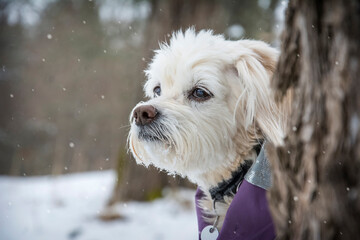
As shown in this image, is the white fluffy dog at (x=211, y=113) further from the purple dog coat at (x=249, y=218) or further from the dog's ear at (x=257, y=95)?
the purple dog coat at (x=249, y=218)

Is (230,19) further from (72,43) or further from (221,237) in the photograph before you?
(72,43)

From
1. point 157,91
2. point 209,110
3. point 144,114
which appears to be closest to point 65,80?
point 157,91

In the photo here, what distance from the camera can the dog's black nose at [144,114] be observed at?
6.97 ft

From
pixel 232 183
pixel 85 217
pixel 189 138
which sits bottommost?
pixel 232 183

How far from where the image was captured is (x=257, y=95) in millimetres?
2121

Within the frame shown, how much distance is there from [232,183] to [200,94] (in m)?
0.69

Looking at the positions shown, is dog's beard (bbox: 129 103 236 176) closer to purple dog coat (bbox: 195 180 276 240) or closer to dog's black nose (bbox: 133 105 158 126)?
dog's black nose (bbox: 133 105 158 126)

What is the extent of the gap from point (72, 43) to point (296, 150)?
488 inches

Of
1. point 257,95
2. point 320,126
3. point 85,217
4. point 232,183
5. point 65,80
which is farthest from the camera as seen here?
point 65,80

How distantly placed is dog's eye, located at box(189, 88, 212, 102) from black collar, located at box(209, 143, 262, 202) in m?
0.50

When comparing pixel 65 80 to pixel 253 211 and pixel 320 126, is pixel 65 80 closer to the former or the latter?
pixel 253 211

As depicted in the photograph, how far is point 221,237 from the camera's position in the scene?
6.22ft

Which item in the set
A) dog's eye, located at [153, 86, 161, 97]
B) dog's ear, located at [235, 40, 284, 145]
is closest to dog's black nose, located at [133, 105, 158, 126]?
dog's eye, located at [153, 86, 161, 97]

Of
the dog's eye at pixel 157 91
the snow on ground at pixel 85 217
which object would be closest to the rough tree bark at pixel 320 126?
the dog's eye at pixel 157 91
